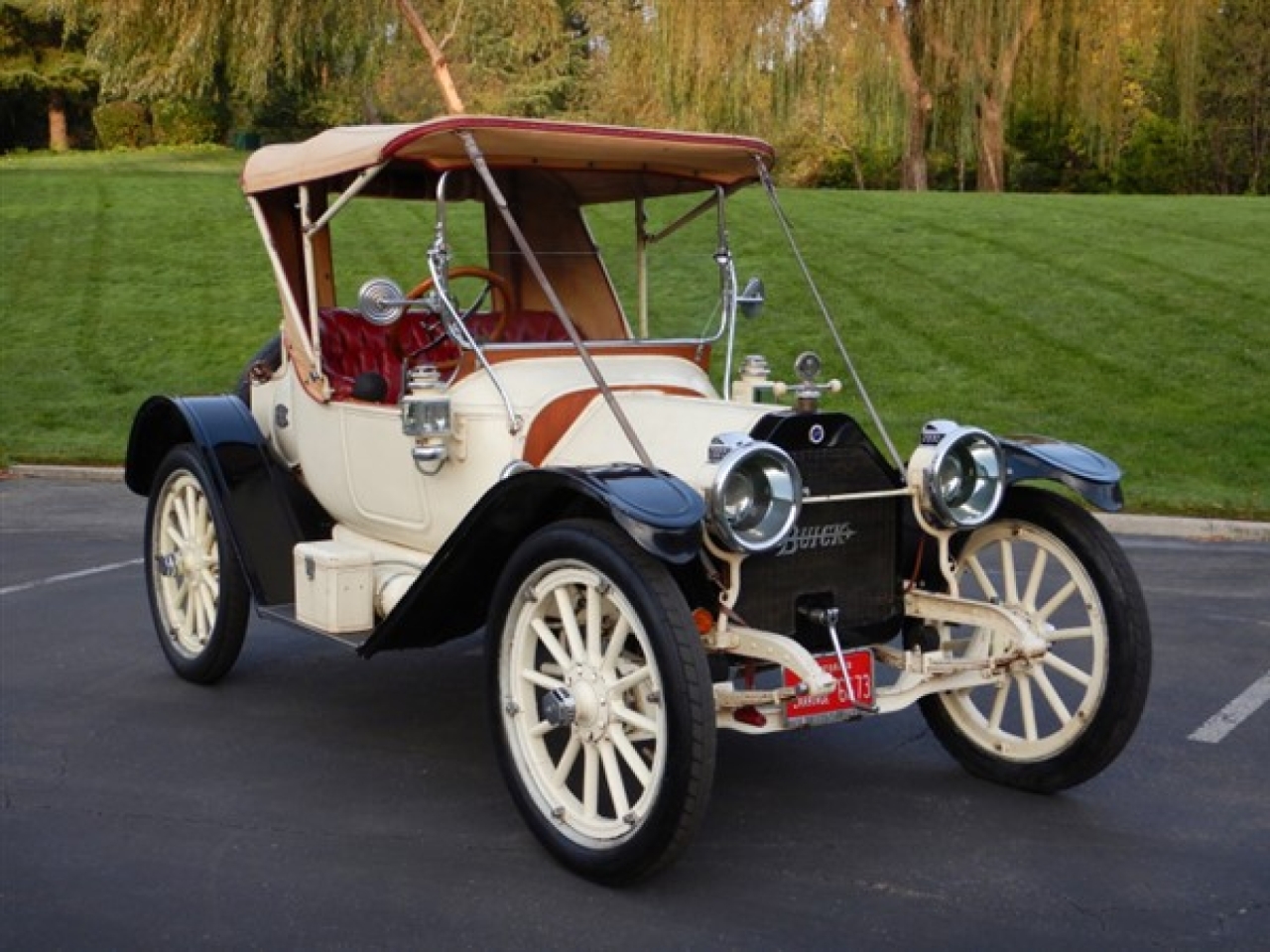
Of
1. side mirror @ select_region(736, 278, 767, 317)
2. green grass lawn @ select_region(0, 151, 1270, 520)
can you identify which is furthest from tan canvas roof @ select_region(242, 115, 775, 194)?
green grass lawn @ select_region(0, 151, 1270, 520)

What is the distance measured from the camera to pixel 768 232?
21.3 m

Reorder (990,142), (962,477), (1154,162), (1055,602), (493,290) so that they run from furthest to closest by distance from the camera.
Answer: (1154,162) → (990,142) → (493,290) → (1055,602) → (962,477)

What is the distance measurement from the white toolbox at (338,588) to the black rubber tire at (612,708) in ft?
3.31

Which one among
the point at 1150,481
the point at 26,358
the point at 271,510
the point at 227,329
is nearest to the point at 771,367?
the point at 1150,481

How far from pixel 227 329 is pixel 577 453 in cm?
1495

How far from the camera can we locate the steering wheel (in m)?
6.20

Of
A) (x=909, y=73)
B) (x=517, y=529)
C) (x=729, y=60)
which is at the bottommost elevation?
(x=517, y=529)

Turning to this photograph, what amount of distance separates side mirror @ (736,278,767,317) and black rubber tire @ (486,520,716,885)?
1.84m

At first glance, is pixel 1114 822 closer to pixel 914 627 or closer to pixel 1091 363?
pixel 914 627

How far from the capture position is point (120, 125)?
47750mm

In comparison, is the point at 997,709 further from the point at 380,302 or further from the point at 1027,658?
the point at 380,302

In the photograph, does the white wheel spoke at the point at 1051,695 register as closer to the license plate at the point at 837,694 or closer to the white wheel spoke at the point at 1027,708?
the white wheel spoke at the point at 1027,708

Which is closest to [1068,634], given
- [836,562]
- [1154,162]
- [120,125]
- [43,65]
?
[836,562]

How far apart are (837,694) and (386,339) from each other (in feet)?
8.76
